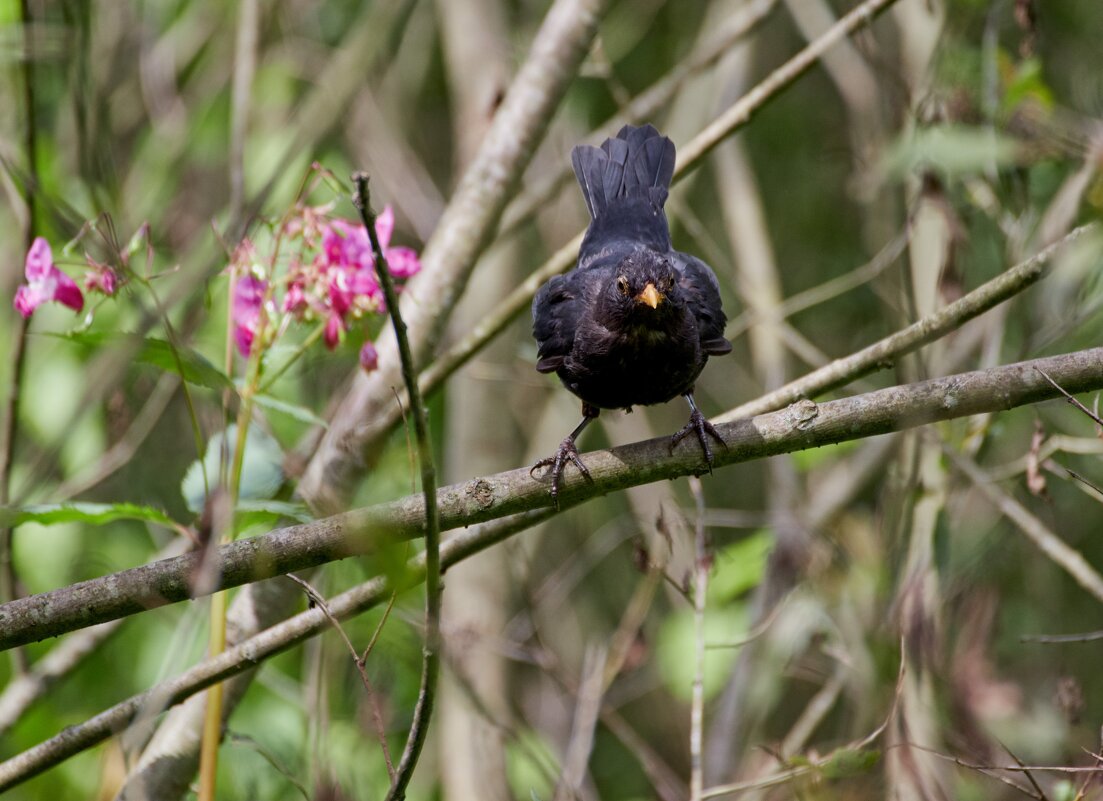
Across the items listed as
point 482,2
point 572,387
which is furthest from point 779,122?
point 572,387

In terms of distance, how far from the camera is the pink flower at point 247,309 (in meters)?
2.68

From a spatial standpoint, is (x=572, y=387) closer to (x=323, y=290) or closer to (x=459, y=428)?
(x=323, y=290)

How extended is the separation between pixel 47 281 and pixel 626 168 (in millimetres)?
2223

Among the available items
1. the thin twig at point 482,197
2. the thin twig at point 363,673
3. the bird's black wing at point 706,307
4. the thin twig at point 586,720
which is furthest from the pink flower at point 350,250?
the thin twig at point 586,720

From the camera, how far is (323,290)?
8.90ft

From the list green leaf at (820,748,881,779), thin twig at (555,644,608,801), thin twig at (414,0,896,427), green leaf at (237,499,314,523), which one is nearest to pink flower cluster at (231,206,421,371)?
green leaf at (237,499,314,523)

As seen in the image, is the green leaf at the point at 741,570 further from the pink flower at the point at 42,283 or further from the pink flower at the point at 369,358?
the pink flower at the point at 42,283

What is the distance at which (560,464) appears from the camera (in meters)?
2.81

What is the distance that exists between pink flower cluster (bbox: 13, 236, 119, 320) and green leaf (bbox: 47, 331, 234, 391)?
0.21 m

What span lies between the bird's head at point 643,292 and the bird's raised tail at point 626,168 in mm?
727

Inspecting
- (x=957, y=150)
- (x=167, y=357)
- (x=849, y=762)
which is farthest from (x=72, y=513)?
(x=957, y=150)

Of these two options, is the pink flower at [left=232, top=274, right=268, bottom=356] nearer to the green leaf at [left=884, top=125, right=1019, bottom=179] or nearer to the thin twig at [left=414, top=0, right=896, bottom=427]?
the thin twig at [left=414, top=0, right=896, bottom=427]

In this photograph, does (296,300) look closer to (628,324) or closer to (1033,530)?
(628,324)

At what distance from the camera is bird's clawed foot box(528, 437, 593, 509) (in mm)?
2576
